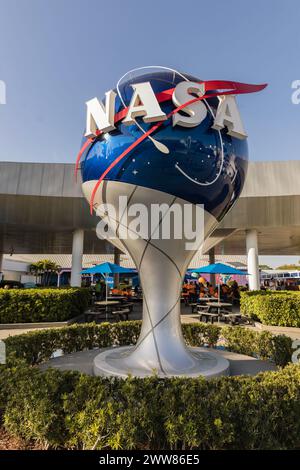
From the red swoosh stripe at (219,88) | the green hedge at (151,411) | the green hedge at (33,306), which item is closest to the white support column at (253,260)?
the green hedge at (33,306)

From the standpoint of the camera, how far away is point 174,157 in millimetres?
5023

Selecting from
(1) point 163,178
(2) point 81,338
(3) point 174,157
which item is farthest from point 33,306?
(3) point 174,157

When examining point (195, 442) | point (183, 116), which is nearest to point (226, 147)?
point (183, 116)

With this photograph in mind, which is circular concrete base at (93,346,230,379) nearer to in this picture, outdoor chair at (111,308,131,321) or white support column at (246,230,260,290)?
outdoor chair at (111,308,131,321)

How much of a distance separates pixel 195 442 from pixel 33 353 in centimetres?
482

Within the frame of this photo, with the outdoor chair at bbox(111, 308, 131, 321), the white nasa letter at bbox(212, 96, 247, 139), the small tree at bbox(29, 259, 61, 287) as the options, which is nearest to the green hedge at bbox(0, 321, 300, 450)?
the white nasa letter at bbox(212, 96, 247, 139)

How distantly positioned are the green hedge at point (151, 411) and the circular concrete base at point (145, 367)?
1.18 metres

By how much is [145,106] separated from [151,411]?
438cm

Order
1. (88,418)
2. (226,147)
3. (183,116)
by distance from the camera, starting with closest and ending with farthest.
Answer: (88,418) → (183,116) → (226,147)

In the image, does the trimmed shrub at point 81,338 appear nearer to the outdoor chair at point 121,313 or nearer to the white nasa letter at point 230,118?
the outdoor chair at point 121,313

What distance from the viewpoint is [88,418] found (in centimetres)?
340

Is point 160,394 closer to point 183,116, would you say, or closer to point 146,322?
point 146,322

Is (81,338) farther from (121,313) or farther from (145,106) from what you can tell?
(145,106)

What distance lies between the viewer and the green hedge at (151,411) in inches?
129
